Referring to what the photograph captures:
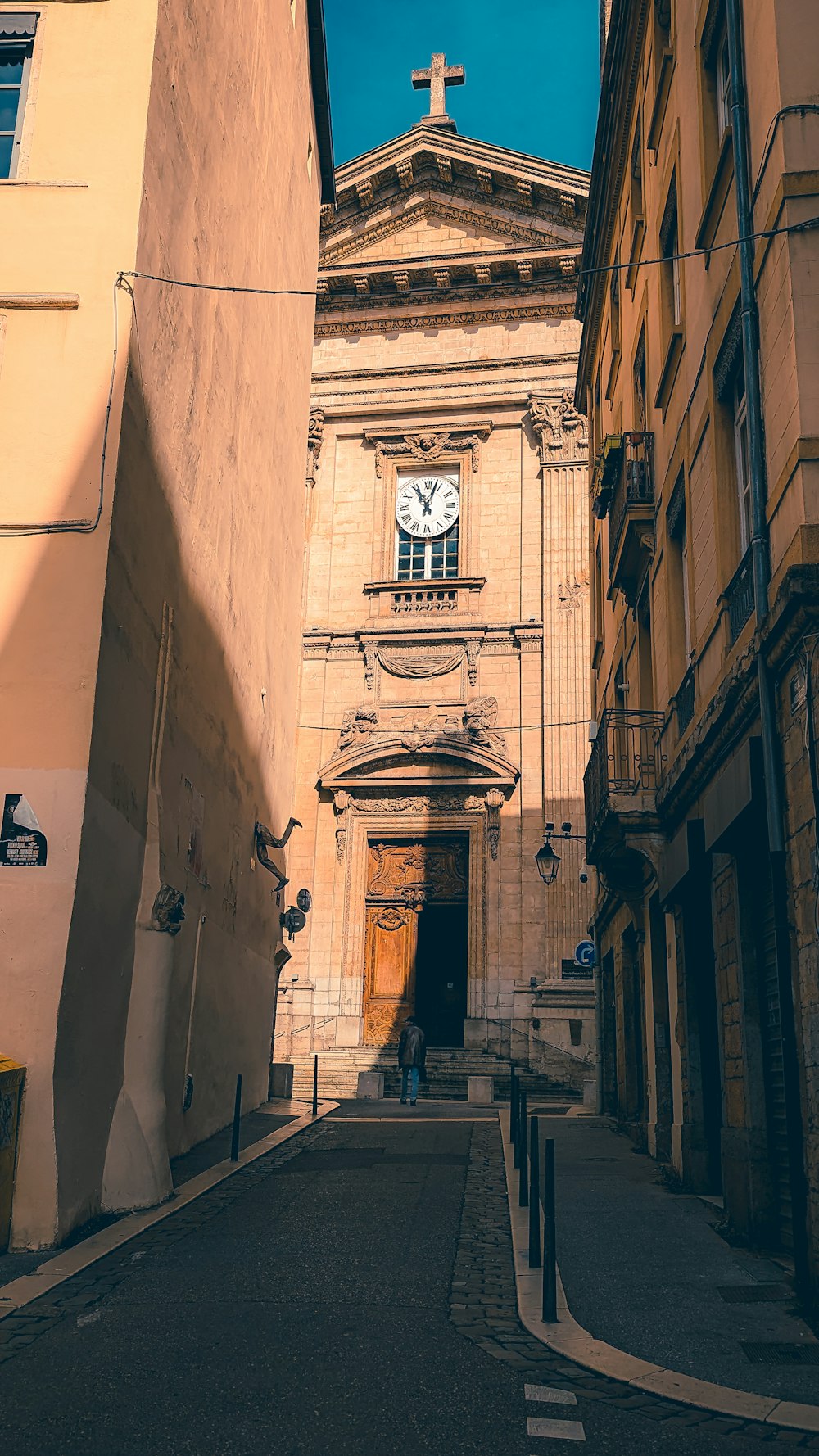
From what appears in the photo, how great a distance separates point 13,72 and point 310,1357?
1041 cm

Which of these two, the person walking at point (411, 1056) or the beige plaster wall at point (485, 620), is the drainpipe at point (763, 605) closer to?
the person walking at point (411, 1056)

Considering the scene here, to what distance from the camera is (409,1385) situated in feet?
18.8

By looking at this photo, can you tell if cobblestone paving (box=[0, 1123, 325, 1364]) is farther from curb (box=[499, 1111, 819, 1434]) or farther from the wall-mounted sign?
the wall-mounted sign

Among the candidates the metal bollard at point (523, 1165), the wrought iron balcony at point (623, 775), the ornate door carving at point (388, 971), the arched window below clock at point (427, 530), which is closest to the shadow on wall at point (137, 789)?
the metal bollard at point (523, 1165)

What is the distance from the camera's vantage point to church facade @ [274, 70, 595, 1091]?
27.6m

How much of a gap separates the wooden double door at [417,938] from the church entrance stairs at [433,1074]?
144 centimetres

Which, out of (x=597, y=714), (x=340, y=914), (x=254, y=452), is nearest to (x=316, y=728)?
(x=340, y=914)

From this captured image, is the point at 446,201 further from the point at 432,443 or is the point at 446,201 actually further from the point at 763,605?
the point at 763,605

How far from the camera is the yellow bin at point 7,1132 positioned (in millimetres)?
8336

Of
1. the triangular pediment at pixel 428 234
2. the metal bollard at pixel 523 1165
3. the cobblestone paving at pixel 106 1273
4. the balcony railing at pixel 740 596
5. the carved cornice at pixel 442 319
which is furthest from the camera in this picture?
the triangular pediment at pixel 428 234

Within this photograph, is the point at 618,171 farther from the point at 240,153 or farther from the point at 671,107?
the point at 240,153

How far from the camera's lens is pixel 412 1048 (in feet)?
69.9

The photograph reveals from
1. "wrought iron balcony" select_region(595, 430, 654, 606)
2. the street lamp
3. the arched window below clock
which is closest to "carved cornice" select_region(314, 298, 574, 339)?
the arched window below clock

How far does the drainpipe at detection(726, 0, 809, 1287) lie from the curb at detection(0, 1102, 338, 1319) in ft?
14.2
